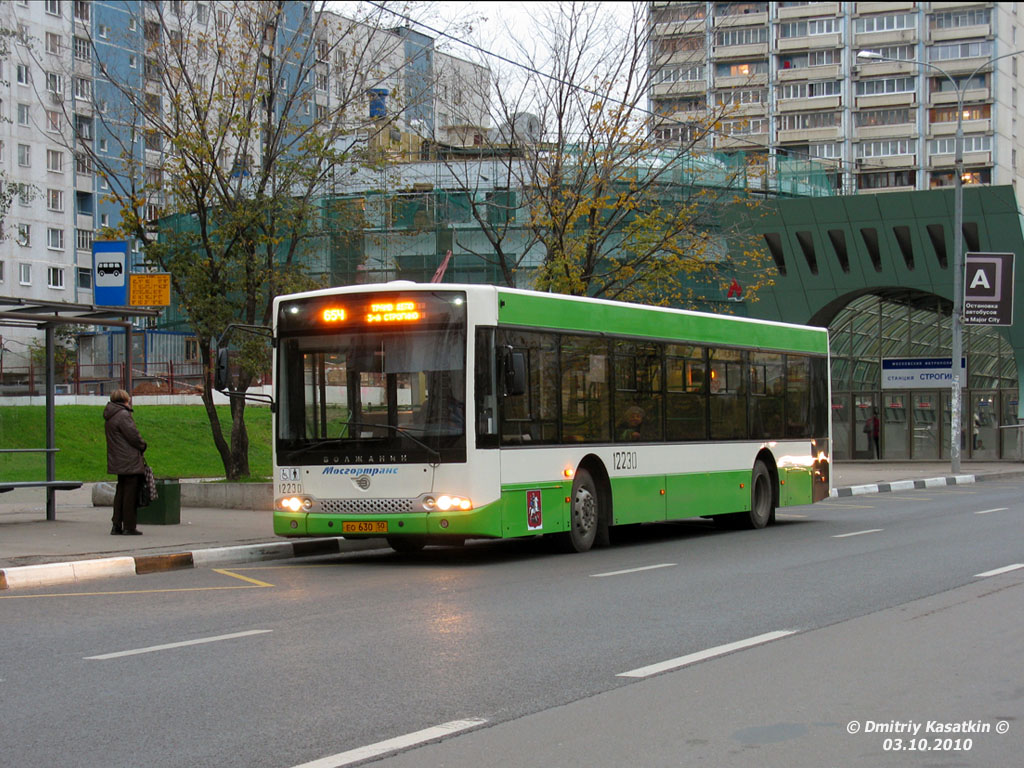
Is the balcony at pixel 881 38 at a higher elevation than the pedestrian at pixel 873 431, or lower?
higher

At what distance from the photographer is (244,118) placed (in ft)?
75.8

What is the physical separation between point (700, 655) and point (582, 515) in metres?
7.93

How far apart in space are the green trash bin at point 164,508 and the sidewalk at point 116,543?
0.22 meters

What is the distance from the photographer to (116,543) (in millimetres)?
16297

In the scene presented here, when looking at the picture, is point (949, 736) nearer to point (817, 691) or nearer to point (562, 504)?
point (817, 691)

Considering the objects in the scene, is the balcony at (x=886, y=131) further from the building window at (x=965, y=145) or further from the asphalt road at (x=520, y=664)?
the asphalt road at (x=520, y=664)

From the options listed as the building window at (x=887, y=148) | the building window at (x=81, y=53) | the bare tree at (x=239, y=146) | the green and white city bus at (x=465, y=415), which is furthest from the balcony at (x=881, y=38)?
the green and white city bus at (x=465, y=415)

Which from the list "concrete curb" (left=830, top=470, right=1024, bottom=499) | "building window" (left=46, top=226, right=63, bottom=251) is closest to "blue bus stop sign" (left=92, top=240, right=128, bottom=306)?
"concrete curb" (left=830, top=470, right=1024, bottom=499)

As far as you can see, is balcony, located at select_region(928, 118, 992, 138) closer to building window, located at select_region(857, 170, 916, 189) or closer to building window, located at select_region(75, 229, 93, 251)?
building window, located at select_region(857, 170, 916, 189)

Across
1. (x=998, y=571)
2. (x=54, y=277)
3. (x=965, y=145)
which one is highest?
(x=965, y=145)

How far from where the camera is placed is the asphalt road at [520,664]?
619cm

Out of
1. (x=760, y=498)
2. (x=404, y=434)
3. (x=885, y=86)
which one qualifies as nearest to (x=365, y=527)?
(x=404, y=434)

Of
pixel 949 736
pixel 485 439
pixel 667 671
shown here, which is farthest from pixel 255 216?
pixel 949 736

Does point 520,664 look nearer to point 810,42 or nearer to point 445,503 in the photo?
point 445,503
